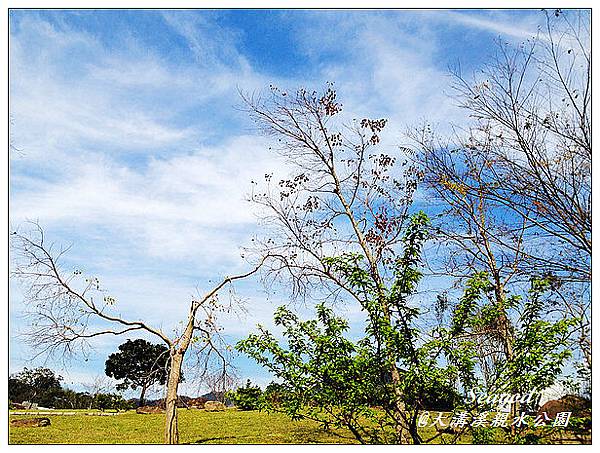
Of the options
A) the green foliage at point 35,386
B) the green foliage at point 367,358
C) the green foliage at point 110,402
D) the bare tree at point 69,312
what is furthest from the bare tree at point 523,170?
the green foliage at point 35,386

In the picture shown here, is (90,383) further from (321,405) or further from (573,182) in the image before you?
(573,182)

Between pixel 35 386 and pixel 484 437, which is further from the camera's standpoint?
pixel 35 386

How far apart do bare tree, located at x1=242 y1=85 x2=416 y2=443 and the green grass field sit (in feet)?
3.72

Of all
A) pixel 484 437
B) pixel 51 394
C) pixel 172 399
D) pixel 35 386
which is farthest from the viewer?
pixel 51 394

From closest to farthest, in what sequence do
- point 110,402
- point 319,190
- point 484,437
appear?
point 484,437 < point 319,190 < point 110,402

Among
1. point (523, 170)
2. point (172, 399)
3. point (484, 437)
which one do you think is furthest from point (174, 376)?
point (523, 170)

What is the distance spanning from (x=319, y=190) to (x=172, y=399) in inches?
76.6

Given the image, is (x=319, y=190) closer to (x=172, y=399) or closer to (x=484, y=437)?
(x=172, y=399)

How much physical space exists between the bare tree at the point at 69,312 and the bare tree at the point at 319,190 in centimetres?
72

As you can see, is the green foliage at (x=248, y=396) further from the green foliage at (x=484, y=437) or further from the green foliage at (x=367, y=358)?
the green foliage at (x=484, y=437)

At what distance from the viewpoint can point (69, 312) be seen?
4.91 meters

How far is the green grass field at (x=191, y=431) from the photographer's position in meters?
4.77

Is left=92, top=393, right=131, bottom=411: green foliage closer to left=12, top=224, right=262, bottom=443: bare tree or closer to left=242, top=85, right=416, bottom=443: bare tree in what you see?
left=12, top=224, right=262, bottom=443: bare tree

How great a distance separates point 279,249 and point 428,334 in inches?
54.9
